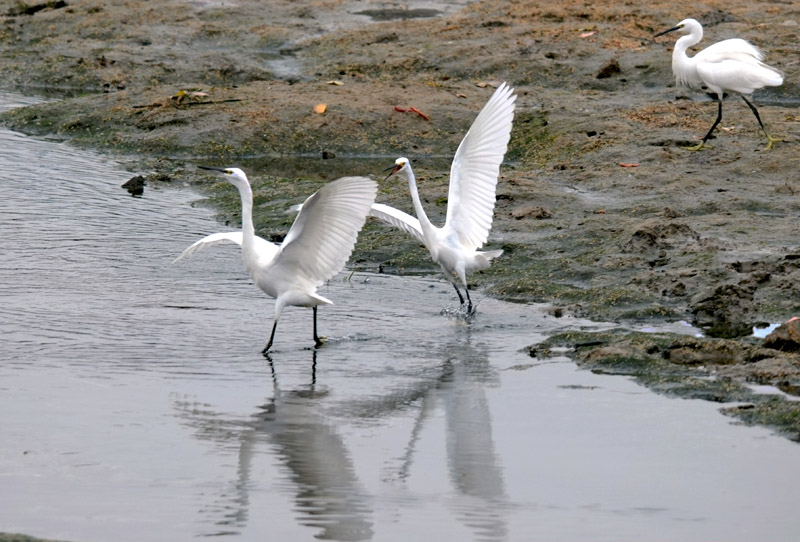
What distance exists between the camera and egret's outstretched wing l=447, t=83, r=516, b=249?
8578 millimetres

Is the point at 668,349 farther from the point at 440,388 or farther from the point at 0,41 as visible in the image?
the point at 0,41

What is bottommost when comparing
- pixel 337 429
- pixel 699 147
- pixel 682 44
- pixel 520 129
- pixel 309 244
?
pixel 337 429

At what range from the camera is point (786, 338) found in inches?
274

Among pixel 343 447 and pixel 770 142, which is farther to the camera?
pixel 770 142

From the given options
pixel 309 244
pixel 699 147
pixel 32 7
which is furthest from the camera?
pixel 32 7

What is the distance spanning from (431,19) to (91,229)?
34.4 feet

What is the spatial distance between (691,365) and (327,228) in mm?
2387

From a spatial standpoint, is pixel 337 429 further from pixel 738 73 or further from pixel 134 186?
pixel 738 73

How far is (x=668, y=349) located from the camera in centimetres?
717

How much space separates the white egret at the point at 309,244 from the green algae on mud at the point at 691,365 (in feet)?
4.71

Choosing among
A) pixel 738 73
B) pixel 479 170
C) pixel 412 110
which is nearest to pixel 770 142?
pixel 738 73

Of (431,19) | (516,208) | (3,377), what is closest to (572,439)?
(3,377)

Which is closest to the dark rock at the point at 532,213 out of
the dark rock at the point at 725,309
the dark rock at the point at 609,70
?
the dark rock at the point at 725,309

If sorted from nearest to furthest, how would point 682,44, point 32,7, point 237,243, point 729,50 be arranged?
point 237,243 → point 729,50 → point 682,44 → point 32,7
